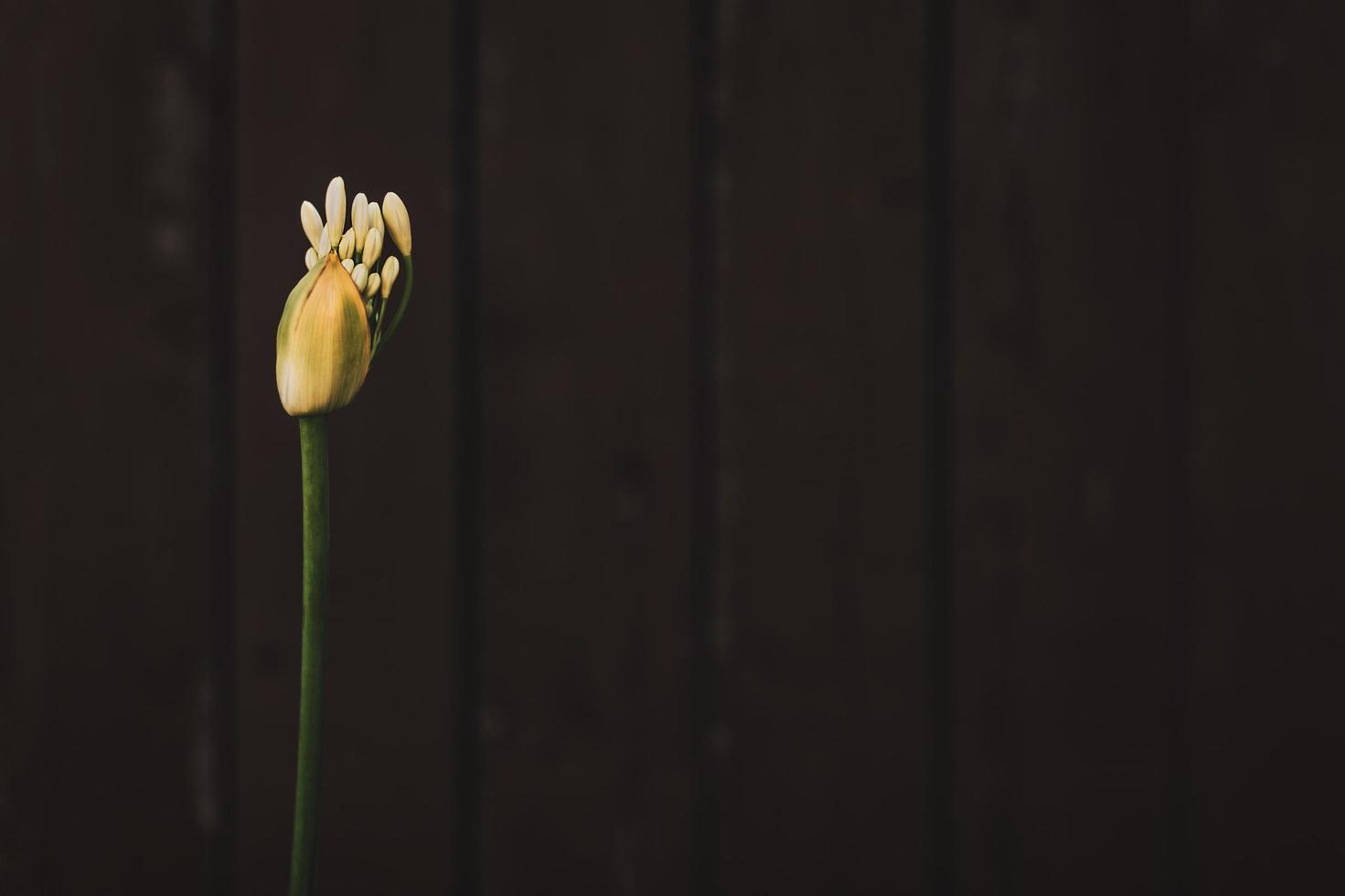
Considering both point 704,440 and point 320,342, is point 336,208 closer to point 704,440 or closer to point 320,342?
point 320,342

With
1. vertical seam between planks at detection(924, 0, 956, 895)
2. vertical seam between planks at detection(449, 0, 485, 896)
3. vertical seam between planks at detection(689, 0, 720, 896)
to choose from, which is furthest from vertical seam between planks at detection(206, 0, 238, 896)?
vertical seam between planks at detection(924, 0, 956, 895)

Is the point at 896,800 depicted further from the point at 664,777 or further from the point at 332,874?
the point at 332,874

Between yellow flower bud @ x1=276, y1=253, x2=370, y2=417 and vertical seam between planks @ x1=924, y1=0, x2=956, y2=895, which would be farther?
vertical seam between planks @ x1=924, y1=0, x2=956, y2=895

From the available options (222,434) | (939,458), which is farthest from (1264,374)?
(222,434)

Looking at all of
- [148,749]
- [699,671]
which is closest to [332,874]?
[148,749]

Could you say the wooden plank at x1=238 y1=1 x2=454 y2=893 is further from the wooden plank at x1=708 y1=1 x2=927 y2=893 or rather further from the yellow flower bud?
the yellow flower bud
